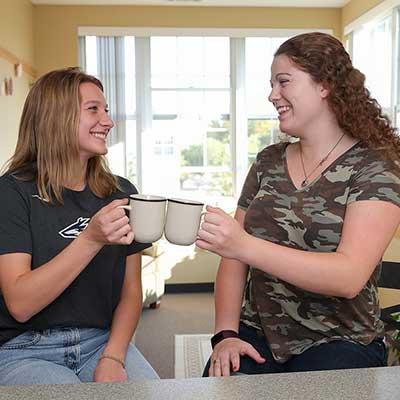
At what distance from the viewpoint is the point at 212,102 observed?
Result: 6.42 meters

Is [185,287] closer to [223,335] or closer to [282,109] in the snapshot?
[223,335]

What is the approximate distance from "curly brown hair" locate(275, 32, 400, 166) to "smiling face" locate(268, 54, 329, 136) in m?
0.01

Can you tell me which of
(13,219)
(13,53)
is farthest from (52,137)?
(13,53)

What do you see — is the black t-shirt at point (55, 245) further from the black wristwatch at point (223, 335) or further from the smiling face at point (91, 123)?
the black wristwatch at point (223, 335)

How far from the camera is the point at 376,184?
1254mm

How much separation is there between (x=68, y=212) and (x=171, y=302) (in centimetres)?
398

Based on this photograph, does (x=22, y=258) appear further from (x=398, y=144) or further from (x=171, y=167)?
(x=171, y=167)

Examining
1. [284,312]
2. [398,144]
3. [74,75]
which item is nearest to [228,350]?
[284,312]

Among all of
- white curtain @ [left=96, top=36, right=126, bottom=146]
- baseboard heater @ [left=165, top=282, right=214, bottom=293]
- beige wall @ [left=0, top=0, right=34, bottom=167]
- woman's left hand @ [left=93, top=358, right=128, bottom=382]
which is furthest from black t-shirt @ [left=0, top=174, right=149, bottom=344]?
white curtain @ [left=96, top=36, right=126, bottom=146]

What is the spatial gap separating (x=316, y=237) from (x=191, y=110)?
5.22 metres

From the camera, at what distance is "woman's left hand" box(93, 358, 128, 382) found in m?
1.36

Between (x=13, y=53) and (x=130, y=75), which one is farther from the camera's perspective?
(x=130, y=75)

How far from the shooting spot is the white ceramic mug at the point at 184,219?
110 centimetres

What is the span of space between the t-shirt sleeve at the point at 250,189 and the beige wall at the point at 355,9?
431cm
